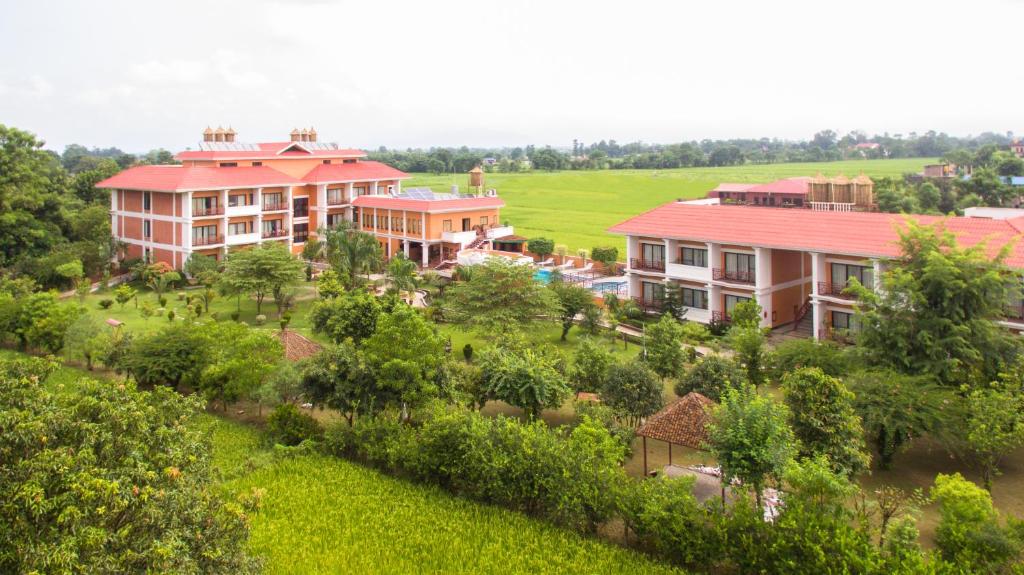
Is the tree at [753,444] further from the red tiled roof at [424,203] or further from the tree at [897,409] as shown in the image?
the red tiled roof at [424,203]

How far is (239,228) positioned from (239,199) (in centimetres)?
155

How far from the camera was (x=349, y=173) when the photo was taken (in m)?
49.0

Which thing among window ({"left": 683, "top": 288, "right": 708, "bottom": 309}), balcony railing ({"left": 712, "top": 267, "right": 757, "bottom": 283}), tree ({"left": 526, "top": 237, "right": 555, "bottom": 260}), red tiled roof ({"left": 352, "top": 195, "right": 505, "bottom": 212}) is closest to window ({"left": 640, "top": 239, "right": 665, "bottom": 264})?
window ({"left": 683, "top": 288, "right": 708, "bottom": 309})

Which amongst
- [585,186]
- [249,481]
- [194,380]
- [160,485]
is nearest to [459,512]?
[249,481]

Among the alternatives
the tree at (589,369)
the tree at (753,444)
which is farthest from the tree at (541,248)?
the tree at (753,444)

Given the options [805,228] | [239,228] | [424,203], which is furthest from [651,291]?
[239,228]

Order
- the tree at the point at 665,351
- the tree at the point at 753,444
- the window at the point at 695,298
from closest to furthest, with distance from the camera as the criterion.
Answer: the tree at the point at 753,444 → the tree at the point at 665,351 → the window at the point at 695,298

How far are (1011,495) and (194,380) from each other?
1957cm

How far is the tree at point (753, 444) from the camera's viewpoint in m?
13.9

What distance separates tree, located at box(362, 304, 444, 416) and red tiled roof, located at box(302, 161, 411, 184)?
29073mm

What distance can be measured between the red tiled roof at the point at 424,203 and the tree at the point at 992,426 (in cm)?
3067

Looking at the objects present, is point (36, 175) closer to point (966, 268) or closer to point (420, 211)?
point (420, 211)

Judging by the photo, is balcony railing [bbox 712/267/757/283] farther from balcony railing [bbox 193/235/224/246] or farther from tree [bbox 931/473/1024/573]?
balcony railing [bbox 193/235/224/246]

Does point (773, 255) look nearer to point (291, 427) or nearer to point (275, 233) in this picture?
point (291, 427)
